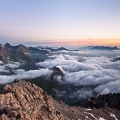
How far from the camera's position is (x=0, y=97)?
174000 mm

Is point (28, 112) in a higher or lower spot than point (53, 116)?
higher

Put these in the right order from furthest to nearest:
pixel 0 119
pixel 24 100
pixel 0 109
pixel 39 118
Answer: pixel 24 100 → pixel 39 118 → pixel 0 109 → pixel 0 119

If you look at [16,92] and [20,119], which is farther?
[16,92]

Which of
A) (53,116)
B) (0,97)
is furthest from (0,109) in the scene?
(53,116)

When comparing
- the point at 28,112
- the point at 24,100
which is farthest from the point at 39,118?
the point at 24,100

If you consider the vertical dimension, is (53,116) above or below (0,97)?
below

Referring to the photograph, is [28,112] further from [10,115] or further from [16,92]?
[16,92]

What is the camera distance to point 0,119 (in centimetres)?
13488

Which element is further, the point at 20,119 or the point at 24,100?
the point at 24,100

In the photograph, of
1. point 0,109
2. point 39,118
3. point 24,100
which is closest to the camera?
point 0,109

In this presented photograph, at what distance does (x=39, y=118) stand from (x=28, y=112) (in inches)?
530

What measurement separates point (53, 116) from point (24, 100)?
24633 millimetres

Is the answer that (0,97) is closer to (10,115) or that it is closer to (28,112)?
(28,112)

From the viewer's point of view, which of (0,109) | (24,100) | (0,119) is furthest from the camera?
(24,100)
